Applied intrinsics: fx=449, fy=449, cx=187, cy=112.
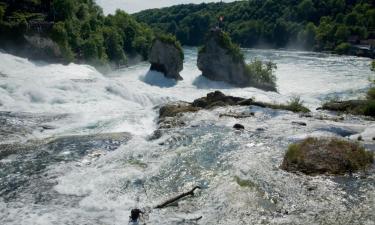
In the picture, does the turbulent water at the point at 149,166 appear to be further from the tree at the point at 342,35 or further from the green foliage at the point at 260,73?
the tree at the point at 342,35

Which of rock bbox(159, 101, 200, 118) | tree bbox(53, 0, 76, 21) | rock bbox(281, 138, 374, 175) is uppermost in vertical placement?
tree bbox(53, 0, 76, 21)

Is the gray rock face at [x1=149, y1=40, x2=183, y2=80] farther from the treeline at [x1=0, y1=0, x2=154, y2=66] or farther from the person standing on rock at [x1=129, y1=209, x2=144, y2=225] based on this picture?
the person standing on rock at [x1=129, y1=209, x2=144, y2=225]

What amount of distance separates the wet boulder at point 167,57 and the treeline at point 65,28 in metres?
12.4

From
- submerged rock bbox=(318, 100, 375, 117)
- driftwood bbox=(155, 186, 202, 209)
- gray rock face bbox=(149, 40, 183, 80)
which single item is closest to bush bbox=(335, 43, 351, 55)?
gray rock face bbox=(149, 40, 183, 80)

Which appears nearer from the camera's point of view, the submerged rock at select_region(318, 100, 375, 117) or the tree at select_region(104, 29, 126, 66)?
the submerged rock at select_region(318, 100, 375, 117)

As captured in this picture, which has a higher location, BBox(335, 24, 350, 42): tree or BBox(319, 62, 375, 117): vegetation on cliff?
BBox(335, 24, 350, 42): tree

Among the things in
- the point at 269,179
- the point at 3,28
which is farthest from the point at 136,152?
the point at 3,28

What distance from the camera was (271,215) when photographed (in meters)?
17.2

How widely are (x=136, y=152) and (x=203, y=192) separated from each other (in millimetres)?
7288

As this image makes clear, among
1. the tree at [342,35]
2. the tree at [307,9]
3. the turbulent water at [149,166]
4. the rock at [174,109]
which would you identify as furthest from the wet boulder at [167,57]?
the tree at [307,9]

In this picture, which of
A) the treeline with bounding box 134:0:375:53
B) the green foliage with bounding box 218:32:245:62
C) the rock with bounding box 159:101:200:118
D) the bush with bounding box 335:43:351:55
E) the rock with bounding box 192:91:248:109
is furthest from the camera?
the treeline with bounding box 134:0:375:53

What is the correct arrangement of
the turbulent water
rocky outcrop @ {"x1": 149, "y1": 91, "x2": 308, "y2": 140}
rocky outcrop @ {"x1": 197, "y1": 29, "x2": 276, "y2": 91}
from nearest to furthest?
the turbulent water, rocky outcrop @ {"x1": 149, "y1": 91, "x2": 308, "y2": 140}, rocky outcrop @ {"x1": 197, "y1": 29, "x2": 276, "y2": 91}

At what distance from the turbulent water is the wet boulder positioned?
31777 mm

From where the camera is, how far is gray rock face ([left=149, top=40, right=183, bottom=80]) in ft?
249
